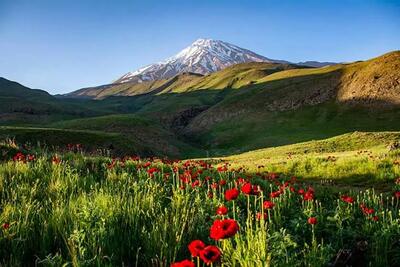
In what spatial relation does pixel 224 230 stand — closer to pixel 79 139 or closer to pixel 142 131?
pixel 79 139

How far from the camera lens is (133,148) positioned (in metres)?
51.6

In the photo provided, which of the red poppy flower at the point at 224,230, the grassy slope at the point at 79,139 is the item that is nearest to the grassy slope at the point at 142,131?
the grassy slope at the point at 79,139

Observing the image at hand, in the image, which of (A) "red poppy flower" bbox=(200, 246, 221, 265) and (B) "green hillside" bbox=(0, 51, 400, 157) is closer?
(A) "red poppy flower" bbox=(200, 246, 221, 265)

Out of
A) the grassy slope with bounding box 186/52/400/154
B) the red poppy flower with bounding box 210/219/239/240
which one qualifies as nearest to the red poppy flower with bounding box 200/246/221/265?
the red poppy flower with bounding box 210/219/239/240

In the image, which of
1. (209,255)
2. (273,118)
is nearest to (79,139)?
(273,118)

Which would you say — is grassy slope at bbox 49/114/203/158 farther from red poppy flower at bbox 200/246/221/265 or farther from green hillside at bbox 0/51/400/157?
red poppy flower at bbox 200/246/221/265

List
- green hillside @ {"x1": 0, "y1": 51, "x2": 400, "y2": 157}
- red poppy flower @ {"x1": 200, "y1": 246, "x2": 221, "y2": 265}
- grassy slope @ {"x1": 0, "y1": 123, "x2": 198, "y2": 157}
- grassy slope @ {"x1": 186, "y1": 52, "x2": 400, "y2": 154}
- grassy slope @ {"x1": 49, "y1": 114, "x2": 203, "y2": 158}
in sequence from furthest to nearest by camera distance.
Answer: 1. grassy slope @ {"x1": 186, "y1": 52, "x2": 400, "y2": 154}
2. green hillside @ {"x1": 0, "y1": 51, "x2": 400, "y2": 157}
3. grassy slope @ {"x1": 49, "y1": 114, "x2": 203, "y2": 158}
4. grassy slope @ {"x1": 0, "y1": 123, "x2": 198, "y2": 157}
5. red poppy flower @ {"x1": 200, "y1": 246, "x2": 221, "y2": 265}

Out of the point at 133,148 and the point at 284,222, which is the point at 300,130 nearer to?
the point at 133,148

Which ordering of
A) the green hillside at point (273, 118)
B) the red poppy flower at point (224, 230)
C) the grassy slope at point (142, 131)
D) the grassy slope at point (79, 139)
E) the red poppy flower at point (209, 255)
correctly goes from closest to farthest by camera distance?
the red poppy flower at point (209, 255)
the red poppy flower at point (224, 230)
the grassy slope at point (79, 139)
the grassy slope at point (142, 131)
the green hillside at point (273, 118)

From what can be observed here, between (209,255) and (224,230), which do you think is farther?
(224,230)

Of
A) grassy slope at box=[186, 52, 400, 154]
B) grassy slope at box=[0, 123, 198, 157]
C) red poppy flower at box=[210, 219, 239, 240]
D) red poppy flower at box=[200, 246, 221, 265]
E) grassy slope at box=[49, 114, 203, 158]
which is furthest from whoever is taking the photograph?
grassy slope at box=[186, 52, 400, 154]

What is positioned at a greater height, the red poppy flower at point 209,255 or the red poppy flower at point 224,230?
the red poppy flower at point 224,230

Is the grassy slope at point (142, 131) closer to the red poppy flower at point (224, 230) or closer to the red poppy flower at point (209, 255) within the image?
the red poppy flower at point (224, 230)

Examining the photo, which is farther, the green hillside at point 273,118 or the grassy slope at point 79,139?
the green hillside at point 273,118
